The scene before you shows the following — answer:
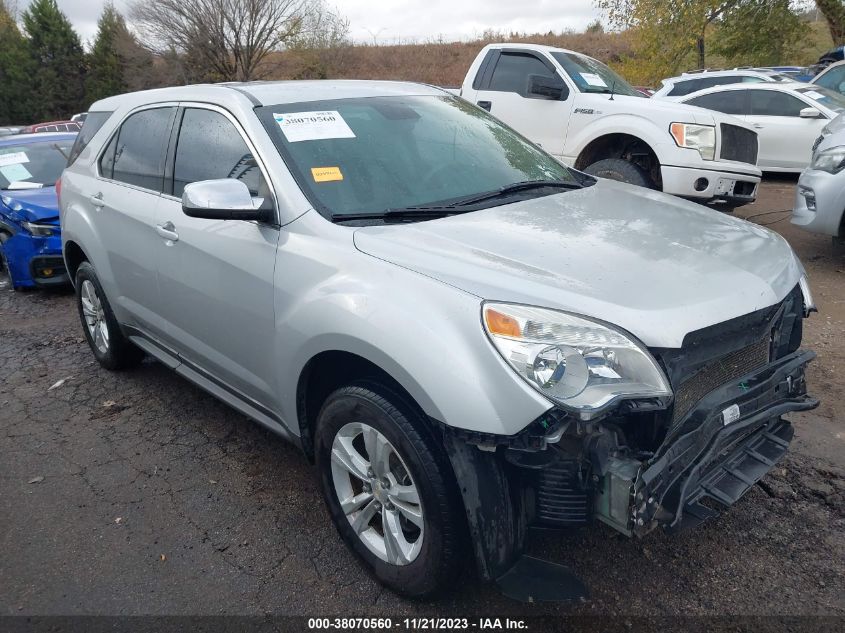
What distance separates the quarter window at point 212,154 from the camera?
303 centimetres

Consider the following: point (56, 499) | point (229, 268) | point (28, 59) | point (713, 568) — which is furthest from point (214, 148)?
point (28, 59)

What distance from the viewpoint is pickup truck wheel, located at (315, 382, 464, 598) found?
2.21 meters

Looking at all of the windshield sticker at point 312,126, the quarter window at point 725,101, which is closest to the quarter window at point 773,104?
the quarter window at point 725,101

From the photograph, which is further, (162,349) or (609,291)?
(162,349)

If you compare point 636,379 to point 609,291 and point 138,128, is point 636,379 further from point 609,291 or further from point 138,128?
point 138,128

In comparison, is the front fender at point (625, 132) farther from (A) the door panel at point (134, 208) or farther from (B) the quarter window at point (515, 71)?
(A) the door panel at point (134, 208)

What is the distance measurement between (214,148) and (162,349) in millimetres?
1210

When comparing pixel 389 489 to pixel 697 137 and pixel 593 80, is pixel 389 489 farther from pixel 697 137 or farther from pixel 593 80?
pixel 593 80

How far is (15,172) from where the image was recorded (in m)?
7.46

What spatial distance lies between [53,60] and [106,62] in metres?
3.02

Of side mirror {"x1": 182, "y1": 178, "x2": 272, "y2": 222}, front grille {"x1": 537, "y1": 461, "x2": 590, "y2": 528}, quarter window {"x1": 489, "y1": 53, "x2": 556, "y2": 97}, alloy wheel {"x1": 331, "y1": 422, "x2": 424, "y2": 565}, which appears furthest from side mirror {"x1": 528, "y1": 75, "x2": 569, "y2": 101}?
front grille {"x1": 537, "y1": 461, "x2": 590, "y2": 528}

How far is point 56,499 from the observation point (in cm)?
331

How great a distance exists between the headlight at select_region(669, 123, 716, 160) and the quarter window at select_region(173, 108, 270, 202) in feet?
15.8

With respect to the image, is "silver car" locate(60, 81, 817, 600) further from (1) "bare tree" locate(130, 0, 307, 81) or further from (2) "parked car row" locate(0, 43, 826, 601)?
(1) "bare tree" locate(130, 0, 307, 81)
